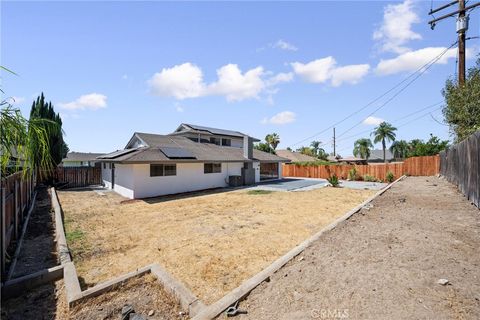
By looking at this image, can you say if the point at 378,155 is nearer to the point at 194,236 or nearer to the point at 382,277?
the point at 194,236

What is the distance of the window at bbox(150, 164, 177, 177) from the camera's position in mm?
14234

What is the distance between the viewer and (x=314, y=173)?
2778cm

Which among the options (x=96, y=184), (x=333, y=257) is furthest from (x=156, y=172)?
(x=333, y=257)

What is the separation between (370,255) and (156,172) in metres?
12.6

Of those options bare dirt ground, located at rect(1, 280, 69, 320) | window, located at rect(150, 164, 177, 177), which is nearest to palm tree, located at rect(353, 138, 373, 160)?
window, located at rect(150, 164, 177, 177)

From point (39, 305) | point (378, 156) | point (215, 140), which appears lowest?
point (39, 305)

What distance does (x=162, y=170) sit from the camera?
48.2ft

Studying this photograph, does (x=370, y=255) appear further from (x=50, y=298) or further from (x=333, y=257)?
(x=50, y=298)

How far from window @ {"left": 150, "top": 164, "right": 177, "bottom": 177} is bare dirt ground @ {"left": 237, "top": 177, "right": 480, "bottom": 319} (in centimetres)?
1130

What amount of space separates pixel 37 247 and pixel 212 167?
12739mm

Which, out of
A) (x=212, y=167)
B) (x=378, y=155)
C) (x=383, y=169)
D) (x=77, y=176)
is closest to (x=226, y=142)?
(x=212, y=167)

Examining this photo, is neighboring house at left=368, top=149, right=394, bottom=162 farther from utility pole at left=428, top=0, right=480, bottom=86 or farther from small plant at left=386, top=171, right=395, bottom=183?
utility pole at left=428, top=0, right=480, bottom=86

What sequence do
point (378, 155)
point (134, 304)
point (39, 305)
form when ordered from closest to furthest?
point (134, 304)
point (39, 305)
point (378, 155)
